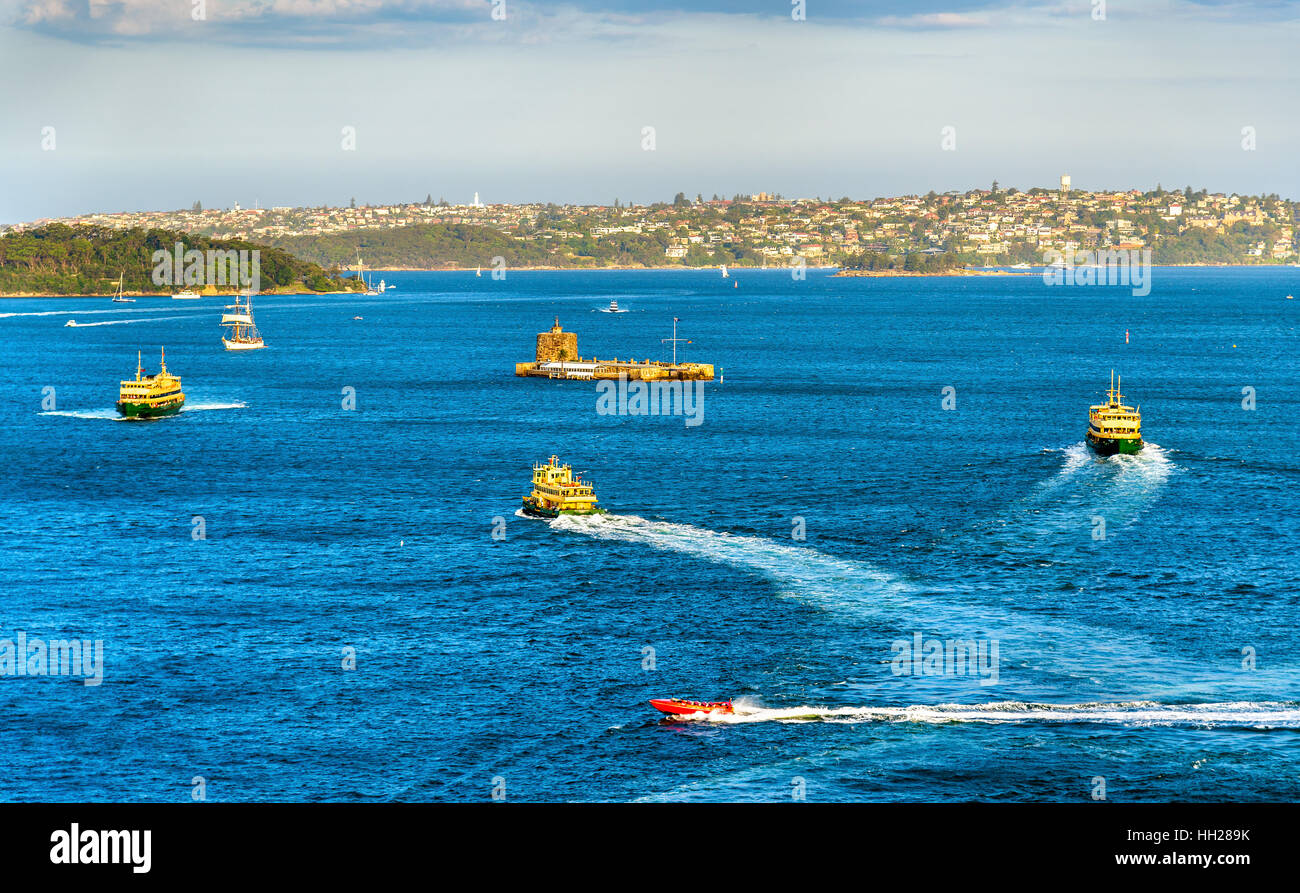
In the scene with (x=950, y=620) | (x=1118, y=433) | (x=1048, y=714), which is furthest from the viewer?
(x=1118, y=433)

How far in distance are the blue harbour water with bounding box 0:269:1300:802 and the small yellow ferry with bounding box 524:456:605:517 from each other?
207 cm

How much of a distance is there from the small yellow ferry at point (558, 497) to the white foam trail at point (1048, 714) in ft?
133

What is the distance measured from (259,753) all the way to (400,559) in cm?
3263

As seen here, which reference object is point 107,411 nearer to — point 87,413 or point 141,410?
point 87,413

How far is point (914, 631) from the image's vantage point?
65.2 meters

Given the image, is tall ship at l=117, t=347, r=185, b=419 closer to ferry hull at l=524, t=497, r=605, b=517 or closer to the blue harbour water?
the blue harbour water

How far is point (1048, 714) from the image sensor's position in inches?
2090

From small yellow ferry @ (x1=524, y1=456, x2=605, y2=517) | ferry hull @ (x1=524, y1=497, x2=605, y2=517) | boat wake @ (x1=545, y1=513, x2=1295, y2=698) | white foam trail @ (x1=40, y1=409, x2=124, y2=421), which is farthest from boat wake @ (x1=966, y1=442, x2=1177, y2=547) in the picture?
white foam trail @ (x1=40, y1=409, x2=124, y2=421)

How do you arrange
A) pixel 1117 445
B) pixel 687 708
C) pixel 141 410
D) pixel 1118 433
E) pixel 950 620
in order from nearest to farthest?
pixel 687 708, pixel 950 620, pixel 1118 433, pixel 1117 445, pixel 141 410

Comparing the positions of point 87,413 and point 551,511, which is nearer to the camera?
point 551,511

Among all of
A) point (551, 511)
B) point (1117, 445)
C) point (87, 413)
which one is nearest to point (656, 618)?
point (551, 511)

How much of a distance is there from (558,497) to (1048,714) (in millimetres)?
46924
